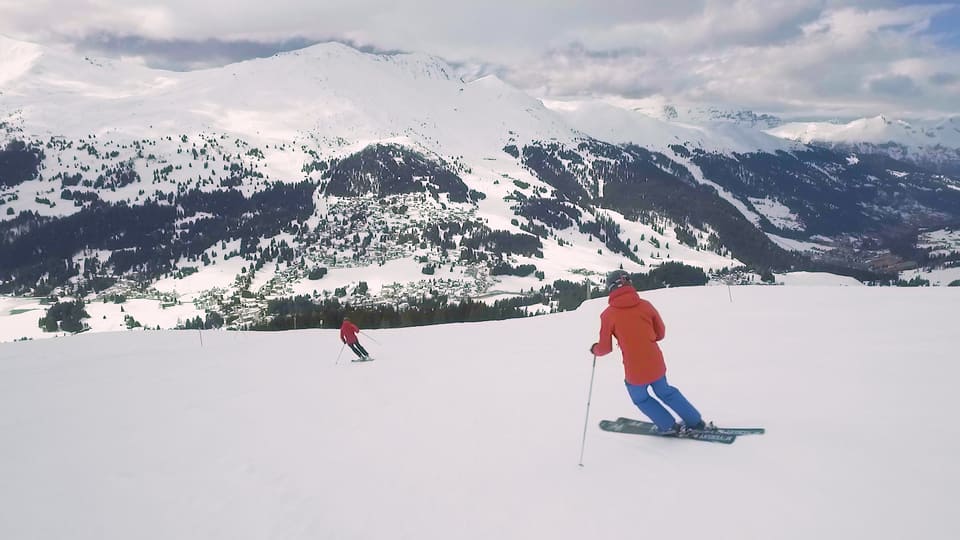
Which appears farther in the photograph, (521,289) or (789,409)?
(521,289)

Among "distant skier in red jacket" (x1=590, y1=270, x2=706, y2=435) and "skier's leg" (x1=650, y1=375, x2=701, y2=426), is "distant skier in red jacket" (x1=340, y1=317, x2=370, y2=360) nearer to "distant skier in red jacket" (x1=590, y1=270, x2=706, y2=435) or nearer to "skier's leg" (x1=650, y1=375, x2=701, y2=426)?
"distant skier in red jacket" (x1=590, y1=270, x2=706, y2=435)

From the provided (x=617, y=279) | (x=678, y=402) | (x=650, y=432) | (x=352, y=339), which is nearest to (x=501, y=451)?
(x=650, y=432)

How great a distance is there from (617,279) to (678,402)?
1964 millimetres

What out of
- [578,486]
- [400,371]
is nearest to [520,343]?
[400,371]

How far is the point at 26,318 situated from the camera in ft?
476

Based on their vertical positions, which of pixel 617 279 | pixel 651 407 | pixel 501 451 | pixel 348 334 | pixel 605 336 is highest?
pixel 617 279

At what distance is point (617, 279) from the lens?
7.76 metres

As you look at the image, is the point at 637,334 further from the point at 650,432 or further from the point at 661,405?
the point at 650,432

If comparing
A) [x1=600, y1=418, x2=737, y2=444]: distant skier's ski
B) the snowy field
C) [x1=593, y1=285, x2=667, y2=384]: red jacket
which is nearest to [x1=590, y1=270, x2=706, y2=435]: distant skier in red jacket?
[x1=593, y1=285, x2=667, y2=384]: red jacket

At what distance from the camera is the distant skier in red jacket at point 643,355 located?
7109mm

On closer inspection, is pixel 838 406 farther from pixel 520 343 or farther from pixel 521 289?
pixel 521 289

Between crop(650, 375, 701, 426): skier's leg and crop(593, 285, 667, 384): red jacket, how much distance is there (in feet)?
0.68

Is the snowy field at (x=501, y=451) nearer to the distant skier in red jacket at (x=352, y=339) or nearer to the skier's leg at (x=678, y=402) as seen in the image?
the skier's leg at (x=678, y=402)

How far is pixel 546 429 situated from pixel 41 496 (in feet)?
23.8
